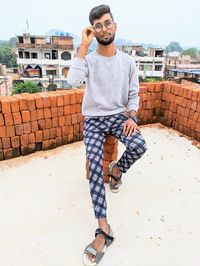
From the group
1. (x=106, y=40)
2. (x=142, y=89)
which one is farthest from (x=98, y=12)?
(x=142, y=89)

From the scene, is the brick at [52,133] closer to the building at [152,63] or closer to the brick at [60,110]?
the brick at [60,110]

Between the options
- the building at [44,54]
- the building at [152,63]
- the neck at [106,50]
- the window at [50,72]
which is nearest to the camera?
the neck at [106,50]

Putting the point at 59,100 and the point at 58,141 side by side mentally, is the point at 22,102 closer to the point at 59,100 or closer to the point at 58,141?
the point at 59,100

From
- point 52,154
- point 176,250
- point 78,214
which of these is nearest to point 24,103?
point 52,154

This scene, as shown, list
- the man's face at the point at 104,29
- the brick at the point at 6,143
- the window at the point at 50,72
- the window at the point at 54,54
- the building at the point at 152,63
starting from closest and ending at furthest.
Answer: the man's face at the point at 104,29
the brick at the point at 6,143
the window at the point at 54,54
the window at the point at 50,72
the building at the point at 152,63

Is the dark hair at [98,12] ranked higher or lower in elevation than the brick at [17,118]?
higher

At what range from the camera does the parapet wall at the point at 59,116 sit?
2646mm

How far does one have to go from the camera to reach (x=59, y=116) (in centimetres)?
295

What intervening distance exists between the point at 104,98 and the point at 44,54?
27.2 metres

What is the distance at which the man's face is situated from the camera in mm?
1854

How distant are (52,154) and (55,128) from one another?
1.00ft

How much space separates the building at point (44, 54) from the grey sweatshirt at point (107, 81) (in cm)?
2642

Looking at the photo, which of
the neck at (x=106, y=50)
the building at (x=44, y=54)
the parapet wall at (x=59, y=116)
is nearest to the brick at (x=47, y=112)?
the parapet wall at (x=59, y=116)

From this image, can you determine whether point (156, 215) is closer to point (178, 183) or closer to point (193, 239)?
point (193, 239)
